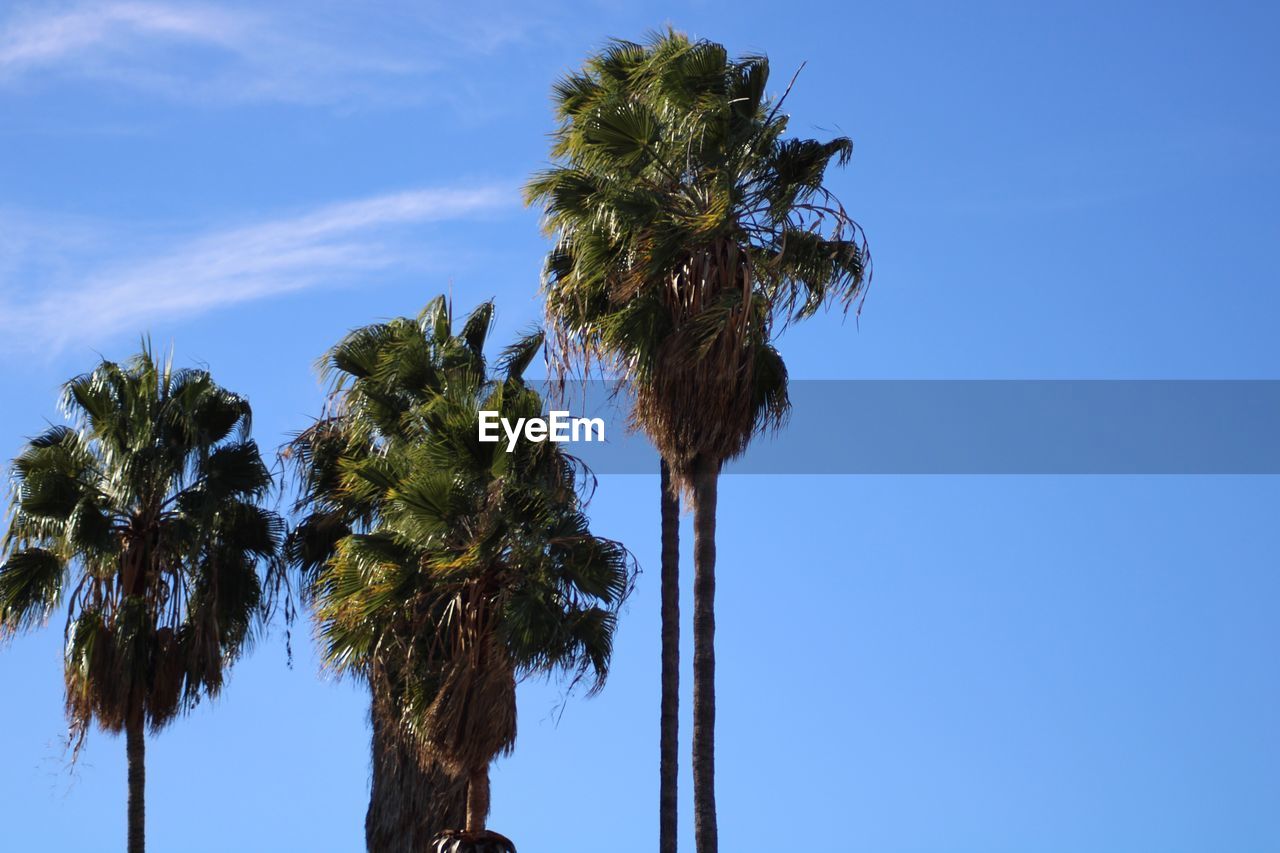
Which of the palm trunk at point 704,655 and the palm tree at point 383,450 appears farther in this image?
the palm tree at point 383,450

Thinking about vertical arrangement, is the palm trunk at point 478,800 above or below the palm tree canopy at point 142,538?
Answer: below

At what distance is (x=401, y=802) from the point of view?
30484 millimetres

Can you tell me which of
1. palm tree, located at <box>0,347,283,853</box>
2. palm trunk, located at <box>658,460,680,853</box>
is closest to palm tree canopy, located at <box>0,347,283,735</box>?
palm tree, located at <box>0,347,283,853</box>

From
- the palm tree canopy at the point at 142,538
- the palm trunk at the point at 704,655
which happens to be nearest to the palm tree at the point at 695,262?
the palm trunk at the point at 704,655

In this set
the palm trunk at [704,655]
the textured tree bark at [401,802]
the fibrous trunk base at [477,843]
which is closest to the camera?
the palm trunk at [704,655]

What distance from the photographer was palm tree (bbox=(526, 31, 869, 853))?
25.4 m

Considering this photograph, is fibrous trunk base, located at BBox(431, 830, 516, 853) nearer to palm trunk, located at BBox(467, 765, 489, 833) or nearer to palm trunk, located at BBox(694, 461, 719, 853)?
palm trunk, located at BBox(467, 765, 489, 833)

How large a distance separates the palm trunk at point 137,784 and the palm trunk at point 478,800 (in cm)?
603

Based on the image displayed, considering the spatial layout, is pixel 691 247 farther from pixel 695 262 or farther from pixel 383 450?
pixel 383 450

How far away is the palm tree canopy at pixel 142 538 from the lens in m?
30.0

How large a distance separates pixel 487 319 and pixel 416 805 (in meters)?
7.26

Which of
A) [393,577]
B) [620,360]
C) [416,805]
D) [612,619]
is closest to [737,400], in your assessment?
[620,360]

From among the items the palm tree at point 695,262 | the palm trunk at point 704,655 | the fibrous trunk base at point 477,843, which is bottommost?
the fibrous trunk base at point 477,843

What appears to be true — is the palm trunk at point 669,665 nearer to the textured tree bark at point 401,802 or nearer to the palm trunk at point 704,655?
the palm trunk at point 704,655
